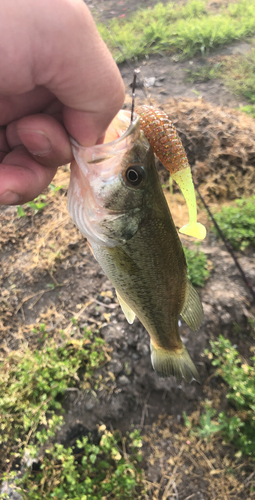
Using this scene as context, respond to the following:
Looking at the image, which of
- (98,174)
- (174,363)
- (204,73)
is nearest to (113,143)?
(98,174)

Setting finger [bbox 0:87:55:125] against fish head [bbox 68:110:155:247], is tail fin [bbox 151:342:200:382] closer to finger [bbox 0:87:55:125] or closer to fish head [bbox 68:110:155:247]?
fish head [bbox 68:110:155:247]

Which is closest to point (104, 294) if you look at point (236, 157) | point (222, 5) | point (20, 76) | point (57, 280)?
point (57, 280)

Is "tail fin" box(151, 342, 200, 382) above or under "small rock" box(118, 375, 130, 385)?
above

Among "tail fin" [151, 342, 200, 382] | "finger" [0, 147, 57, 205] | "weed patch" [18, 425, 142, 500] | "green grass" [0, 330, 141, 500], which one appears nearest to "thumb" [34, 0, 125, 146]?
"finger" [0, 147, 57, 205]

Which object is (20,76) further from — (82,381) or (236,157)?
(236,157)

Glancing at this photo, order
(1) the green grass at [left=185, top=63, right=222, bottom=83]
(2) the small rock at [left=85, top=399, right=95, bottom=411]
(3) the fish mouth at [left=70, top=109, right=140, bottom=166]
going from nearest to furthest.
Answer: (3) the fish mouth at [left=70, top=109, right=140, bottom=166], (2) the small rock at [left=85, top=399, right=95, bottom=411], (1) the green grass at [left=185, top=63, right=222, bottom=83]

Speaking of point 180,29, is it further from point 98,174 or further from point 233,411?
point 233,411

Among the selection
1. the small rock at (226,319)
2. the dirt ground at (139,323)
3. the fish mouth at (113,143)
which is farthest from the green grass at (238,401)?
the fish mouth at (113,143)
